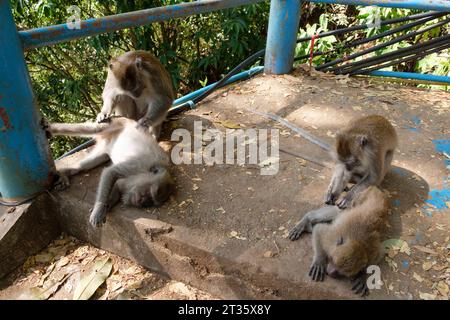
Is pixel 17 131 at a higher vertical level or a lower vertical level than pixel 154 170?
higher

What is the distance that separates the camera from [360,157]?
2.95m

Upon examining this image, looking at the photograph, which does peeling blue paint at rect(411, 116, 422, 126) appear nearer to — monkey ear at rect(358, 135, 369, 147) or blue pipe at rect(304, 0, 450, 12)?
blue pipe at rect(304, 0, 450, 12)

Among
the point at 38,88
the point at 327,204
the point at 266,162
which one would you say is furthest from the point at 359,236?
the point at 38,88

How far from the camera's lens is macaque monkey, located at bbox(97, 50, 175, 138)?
3.69 metres

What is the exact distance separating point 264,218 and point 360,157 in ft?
2.91

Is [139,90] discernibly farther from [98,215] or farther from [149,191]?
[98,215]

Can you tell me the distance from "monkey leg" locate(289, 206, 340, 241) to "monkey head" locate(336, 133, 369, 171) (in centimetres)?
50

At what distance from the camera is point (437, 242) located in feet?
8.37

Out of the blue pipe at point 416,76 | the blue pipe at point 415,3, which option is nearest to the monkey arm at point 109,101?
the blue pipe at point 415,3

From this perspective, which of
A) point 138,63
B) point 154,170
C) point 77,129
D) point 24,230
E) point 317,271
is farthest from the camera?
point 138,63

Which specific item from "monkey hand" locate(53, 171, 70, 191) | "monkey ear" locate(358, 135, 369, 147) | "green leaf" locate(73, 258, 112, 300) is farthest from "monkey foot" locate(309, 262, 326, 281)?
"monkey hand" locate(53, 171, 70, 191)

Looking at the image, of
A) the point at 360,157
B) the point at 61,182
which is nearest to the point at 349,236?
the point at 360,157

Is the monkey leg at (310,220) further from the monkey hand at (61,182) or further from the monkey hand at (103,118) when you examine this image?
the monkey hand at (103,118)

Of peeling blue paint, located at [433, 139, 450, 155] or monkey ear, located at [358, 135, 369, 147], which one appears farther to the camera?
peeling blue paint, located at [433, 139, 450, 155]
